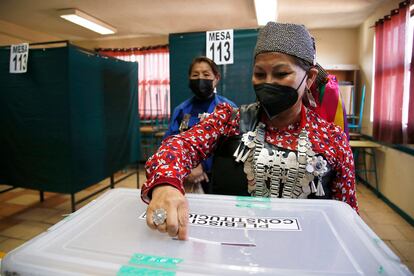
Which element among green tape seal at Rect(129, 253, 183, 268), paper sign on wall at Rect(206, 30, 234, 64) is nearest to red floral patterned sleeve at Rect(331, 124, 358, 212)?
green tape seal at Rect(129, 253, 183, 268)

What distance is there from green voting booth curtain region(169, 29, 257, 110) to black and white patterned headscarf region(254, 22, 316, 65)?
5.90 feet

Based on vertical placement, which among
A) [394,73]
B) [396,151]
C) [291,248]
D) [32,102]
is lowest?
[396,151]

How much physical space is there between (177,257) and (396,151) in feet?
13.5

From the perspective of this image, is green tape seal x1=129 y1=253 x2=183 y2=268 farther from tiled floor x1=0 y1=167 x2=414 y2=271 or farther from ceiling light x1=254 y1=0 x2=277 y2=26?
ceiling light x1=254 y1=0 x2=277 y2=26

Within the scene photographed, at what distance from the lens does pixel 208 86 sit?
91.5 inches

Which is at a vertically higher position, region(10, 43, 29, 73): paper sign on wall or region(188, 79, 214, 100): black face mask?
region(10, 43, 29, 73): paper sign on wall

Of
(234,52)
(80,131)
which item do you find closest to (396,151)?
(234,52)

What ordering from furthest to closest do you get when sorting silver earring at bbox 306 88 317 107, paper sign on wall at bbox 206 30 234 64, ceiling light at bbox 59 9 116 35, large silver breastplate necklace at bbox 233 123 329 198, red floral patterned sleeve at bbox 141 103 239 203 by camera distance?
ceiling light at bbox 59 9 116 35 < paper sign on wall at bbox 206 30 234 64 < silver earring at bbox 306 88 317 107 < large silver breastplate necklace at bbox 233 123 329 198 < red floral patterned sleeve at bbox 141 103 239 203

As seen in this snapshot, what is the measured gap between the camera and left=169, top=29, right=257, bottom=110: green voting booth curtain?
2734 millimetres

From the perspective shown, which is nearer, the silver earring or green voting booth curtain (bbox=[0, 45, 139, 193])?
the silver earring

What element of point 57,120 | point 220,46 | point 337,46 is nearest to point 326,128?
point 220,46

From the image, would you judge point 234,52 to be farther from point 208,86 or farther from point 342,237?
point 342,237

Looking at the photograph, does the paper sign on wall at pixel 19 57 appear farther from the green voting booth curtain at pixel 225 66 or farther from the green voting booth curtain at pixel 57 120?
the green voting booth curtain at pixel 225 66

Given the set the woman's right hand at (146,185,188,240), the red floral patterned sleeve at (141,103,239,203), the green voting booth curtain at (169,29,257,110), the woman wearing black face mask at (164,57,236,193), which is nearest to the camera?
the woman's right hand at (146,185,188,240)
